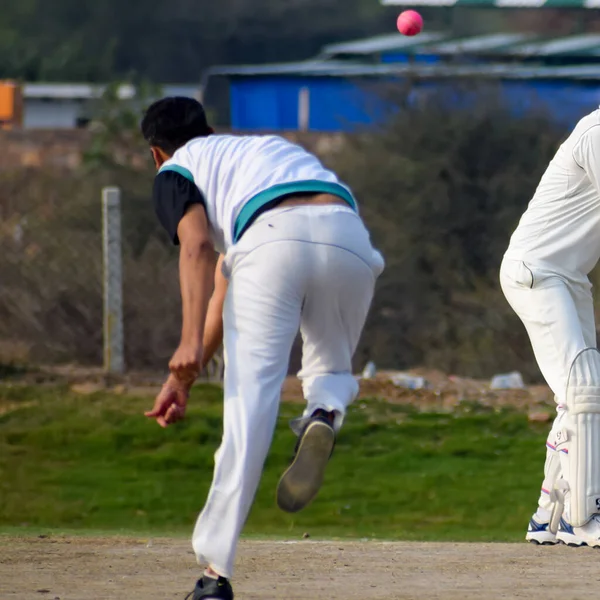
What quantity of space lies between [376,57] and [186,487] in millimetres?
23246

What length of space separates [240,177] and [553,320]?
1900 mm

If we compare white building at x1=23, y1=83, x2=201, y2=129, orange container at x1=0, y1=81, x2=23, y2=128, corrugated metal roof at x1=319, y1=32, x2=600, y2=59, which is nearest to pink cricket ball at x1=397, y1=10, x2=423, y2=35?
corrugated metal roof at x1=319, y1=32, x2=600, y2=59

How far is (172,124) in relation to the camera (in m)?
4.89

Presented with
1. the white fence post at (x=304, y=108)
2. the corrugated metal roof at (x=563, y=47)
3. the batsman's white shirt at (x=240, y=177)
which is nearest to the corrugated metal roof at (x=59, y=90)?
the white fence post at (x=304, y=108)

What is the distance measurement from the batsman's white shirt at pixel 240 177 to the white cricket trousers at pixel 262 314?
70mm

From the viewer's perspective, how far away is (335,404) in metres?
4.74

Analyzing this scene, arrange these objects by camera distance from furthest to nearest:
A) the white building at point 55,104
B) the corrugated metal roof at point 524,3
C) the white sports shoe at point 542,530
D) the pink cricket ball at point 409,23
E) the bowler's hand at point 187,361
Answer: the white building at point 55,104 < the corrugated metal roof at point 524,3 < the pink cricket ball at point 409,23 < the white sports shoe at point 542,530 < the bowler's hand at point 187,361

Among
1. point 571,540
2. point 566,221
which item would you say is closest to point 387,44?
point 566,221

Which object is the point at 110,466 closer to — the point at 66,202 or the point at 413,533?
the point at 413,533

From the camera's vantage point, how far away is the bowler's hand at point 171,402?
181 inches

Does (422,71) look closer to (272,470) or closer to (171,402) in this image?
(272,470)

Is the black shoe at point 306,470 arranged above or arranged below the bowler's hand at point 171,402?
below

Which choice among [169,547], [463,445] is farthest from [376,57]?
[169,547]

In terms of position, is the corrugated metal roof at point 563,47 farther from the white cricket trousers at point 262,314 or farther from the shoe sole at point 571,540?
the white cricket trousers at point 262,314
